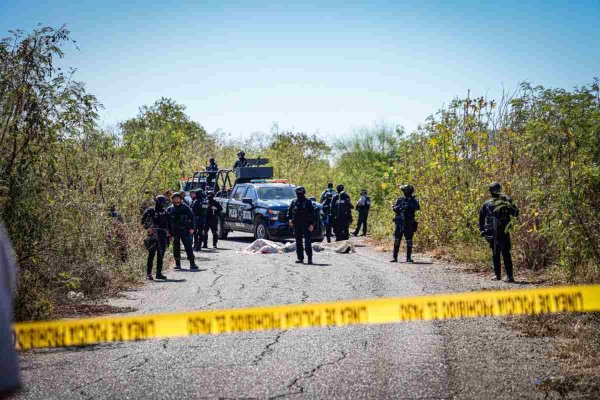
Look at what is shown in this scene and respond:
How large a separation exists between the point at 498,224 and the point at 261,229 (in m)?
11.5

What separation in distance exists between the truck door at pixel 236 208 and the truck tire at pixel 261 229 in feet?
3.03

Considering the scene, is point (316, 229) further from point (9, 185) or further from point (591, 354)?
point (591, 354)

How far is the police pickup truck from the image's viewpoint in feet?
79.7

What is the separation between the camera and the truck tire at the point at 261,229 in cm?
2446

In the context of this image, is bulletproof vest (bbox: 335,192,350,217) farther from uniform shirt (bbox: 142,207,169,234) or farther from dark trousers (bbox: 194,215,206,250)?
uniform shirt (bbox: 142,207,169,234)

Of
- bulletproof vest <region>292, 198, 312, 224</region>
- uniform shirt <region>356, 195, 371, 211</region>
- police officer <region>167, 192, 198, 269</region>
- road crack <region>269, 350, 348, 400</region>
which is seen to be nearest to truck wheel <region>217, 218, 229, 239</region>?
uniform shirt <region>356, 195, 371, 211</region>

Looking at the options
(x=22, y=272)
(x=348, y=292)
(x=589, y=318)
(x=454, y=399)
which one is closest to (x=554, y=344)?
(x=589, y=318)

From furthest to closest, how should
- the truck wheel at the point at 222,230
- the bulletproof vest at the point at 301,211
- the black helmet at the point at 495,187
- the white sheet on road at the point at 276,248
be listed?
the truck wheel at the point at 222,230
the white sheet on road at the point at 276,248
the bulletproof vest at the point at 301,211
the black helmet at the point at 495,187

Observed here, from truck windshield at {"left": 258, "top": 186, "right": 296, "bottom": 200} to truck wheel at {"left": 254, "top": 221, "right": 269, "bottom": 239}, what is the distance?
91cm

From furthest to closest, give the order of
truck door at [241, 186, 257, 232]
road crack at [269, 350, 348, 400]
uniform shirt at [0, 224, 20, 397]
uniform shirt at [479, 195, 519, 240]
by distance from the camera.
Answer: truck door at [241, 186, 257, 232] → uniform shirt at [479, 195, 519, 240] → road crack at [269, 350, 348, 400] → uniform shirt at [0, 224, 20, 397]

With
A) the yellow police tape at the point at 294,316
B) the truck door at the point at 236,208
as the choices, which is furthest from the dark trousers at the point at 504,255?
the truck door at the point at 236,208

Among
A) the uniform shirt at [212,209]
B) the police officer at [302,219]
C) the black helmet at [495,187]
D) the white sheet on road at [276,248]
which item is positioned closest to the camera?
the black helmet at [495,187]

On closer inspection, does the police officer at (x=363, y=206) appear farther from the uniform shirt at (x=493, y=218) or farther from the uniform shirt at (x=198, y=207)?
the uniform shirt at (x=493, y=218)

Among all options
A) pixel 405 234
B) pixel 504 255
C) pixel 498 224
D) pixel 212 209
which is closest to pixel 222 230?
pixel 212 209
